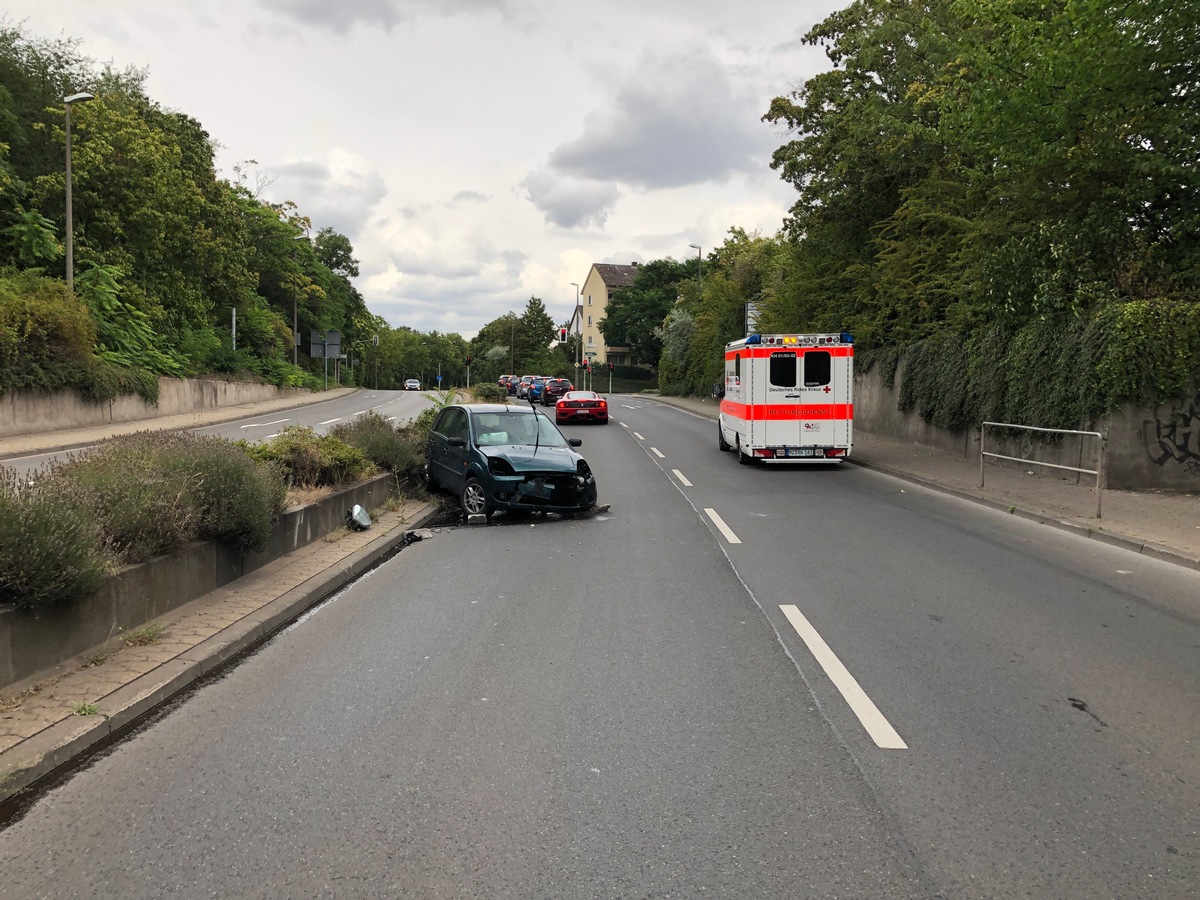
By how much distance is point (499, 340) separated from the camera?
11550 centimetres

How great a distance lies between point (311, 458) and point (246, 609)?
406 centimetres

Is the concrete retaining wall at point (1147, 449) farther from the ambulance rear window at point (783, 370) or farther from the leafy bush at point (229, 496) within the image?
the leafy bush at point (229, 496)

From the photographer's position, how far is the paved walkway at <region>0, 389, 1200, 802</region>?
13.3ft

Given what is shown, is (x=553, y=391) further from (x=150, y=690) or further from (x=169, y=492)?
(x=150, y=690)

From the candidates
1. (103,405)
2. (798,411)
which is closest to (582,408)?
(798,411)

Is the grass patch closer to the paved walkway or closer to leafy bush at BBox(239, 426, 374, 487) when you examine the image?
the paved walkway

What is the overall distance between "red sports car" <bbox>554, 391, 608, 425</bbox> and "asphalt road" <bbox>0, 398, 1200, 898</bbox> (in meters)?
25.9

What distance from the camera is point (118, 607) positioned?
5.27 metres

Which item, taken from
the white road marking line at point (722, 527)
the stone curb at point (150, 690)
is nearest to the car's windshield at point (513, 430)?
the white road marking line at point (722, 527)

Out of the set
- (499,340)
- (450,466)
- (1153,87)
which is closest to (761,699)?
(450,466)

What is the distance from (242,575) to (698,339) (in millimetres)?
44809

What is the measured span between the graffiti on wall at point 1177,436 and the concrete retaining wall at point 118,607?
12849 millimetres

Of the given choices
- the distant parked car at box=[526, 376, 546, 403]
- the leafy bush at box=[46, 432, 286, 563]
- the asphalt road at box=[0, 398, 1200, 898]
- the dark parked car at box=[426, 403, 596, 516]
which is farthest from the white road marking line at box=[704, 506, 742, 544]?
the distant parked car at box=[526, 376, 546, 403]

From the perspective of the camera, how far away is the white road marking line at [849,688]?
4188 millimetres
